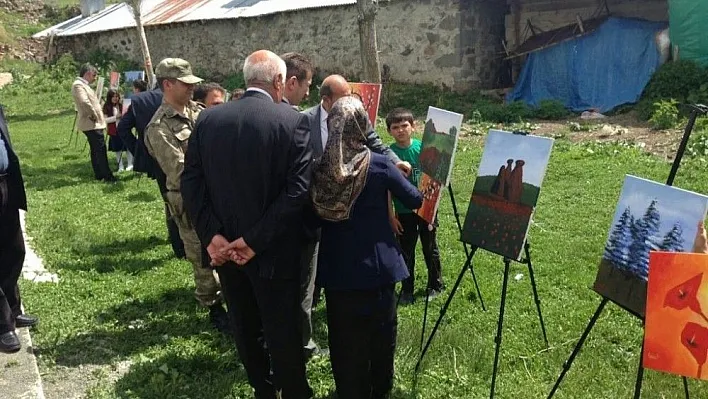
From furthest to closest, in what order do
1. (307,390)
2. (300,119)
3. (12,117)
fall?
1. (12,117)
2. (307,390)
3. (300,119)

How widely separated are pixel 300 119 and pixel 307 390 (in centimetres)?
148

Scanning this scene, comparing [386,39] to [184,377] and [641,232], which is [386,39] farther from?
[641,232]

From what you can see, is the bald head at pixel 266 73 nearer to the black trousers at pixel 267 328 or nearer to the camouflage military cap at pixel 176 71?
the black trousers at pixel 267 328

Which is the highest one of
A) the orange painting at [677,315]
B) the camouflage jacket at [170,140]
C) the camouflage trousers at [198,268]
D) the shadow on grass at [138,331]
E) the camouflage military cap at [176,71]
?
the camouflage military cap at [176,71]

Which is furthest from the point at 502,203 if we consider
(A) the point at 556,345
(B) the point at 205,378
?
(B) the point at 205,378

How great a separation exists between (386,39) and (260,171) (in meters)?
14.3

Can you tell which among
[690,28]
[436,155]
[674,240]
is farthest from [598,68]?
[674,240]

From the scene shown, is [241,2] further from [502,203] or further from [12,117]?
[502,203]

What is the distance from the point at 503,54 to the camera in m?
16.4

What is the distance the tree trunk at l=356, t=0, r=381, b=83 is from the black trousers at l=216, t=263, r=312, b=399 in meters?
8.97

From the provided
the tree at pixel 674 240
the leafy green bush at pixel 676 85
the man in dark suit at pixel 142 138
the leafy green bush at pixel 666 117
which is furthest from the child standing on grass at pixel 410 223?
the leafy green bush at pixel 676 85

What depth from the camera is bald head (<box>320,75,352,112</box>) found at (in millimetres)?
3812

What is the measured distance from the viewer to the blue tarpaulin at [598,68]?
13.5 metres

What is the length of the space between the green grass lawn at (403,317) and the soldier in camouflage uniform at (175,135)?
2.39 feet
